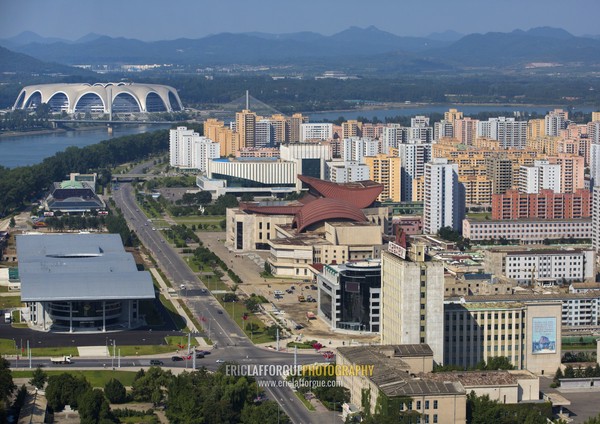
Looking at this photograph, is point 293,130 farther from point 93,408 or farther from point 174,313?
point 93,408

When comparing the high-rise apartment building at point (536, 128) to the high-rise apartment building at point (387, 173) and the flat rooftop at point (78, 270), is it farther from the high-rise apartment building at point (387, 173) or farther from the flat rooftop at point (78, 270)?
the flat rooftop at point (78, 270)

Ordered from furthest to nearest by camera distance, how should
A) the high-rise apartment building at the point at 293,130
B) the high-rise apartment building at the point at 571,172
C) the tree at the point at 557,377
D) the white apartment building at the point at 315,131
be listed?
the high-rise apartment building at the point at 293,130, the white apartment building at the point at 315,131, the high-rise apartment building at the point at 571,172, the tree at the point at 557,377

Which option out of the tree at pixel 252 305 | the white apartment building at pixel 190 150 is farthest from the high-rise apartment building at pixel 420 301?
the white apartment building at pixel 190 150

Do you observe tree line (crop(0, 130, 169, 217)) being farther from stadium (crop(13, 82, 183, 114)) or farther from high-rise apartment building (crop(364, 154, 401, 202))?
stadium (crop(13, 82, 183, 114))

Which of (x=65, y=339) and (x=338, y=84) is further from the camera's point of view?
(x=338, y=84)

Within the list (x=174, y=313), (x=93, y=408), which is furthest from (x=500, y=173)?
(x=93, y=408)

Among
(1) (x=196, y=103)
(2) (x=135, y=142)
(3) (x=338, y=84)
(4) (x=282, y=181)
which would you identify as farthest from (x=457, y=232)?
(3) (x=338, y=84)

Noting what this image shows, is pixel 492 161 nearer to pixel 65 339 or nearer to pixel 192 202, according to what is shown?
pixel 192 202
